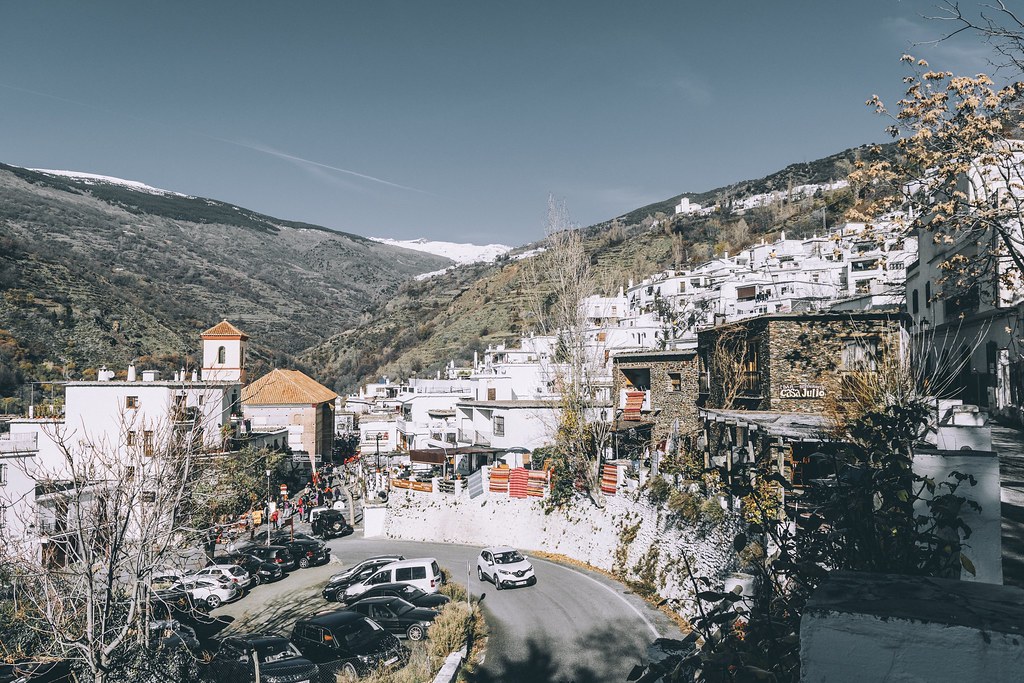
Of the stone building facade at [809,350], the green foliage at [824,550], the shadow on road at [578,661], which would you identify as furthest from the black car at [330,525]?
the green foliage at [824,550]

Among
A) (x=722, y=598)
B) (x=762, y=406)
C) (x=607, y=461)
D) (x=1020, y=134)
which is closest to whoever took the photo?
(x=722, y=598)

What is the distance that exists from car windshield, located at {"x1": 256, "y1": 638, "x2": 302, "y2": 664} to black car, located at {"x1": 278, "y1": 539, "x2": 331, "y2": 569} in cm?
1233

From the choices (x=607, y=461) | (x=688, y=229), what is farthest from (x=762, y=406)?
(x=688, y=229)

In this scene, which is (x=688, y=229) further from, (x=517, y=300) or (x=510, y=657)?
(x=510, y=657)

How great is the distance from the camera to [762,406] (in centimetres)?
2508

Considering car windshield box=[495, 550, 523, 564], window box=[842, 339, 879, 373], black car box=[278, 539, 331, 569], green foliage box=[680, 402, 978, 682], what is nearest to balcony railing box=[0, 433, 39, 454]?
black car box=[278, 539, 331, 569]

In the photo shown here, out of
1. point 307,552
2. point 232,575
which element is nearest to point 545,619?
point 232,575

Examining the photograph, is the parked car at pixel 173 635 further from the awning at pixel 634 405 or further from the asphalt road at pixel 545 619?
the awning at pixel 634 405

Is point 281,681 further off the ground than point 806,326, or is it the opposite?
point 806,326

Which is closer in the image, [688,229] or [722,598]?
[722,598]

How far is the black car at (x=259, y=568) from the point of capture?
26.9m

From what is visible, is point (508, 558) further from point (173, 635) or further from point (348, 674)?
point (173, 635)

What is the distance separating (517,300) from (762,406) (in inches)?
3609

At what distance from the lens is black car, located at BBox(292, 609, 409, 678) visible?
52.9ft
